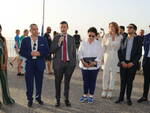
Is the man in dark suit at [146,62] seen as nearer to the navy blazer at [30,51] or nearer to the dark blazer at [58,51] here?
the dark blazer at [58,51]

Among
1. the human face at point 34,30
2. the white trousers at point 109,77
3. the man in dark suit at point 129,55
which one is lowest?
the white trousers at point 109,77

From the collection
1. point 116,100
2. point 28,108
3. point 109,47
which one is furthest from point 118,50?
point 28,108

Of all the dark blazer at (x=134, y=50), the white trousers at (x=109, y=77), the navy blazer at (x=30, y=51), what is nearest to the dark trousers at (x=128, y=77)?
the dark blazer at (x=134, y=50)

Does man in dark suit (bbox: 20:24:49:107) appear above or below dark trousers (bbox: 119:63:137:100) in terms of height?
above

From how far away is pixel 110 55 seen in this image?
771 centimetres

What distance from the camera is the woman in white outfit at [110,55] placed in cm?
760

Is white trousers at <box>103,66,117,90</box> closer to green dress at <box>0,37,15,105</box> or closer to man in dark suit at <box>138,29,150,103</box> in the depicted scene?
man in dark suit at <box>138,29,150,103</box>

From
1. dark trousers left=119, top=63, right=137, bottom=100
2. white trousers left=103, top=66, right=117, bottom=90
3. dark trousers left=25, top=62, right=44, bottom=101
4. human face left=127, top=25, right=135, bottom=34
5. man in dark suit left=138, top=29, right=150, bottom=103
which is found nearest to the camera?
dark trousers left=25, top=62, right=44, bottom=101

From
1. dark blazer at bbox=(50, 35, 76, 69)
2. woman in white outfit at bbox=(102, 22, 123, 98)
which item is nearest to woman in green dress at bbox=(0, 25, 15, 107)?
dark blazer at bbox=(50, 35, 76, 69)

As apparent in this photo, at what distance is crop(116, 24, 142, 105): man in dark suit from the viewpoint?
23.5 ft

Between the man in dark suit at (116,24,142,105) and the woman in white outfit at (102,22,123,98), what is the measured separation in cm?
31

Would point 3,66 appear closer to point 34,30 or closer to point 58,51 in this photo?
point 34,30

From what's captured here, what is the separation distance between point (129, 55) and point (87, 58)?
1042mm

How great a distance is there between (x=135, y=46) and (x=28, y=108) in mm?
2951
